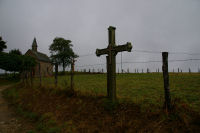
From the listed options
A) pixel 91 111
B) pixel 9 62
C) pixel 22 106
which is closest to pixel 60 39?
pixel 9 62

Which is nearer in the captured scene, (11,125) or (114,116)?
(114,116)

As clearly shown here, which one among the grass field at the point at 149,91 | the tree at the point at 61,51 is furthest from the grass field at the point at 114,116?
the tree at the point at 61,51

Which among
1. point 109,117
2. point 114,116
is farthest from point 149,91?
point 109,117

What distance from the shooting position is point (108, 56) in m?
5.49

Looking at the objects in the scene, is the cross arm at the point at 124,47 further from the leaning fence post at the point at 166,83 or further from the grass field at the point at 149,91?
the grass field at the point at 149,91

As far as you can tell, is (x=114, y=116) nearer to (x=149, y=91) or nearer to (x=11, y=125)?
(x=11, y=125)

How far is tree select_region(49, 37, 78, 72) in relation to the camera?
157 ft

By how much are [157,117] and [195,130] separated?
0.90 meters

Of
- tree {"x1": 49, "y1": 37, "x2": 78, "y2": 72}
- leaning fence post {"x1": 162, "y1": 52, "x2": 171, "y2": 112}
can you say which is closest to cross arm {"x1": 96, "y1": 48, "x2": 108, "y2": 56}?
leaning fence post {"x1": 162, "y1": 52, "x2": 171, "y2": 112}

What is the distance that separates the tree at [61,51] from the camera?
4775cm

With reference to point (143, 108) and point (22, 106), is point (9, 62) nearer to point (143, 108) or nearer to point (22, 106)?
point (22, 106)

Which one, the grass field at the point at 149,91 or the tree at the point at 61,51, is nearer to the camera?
the grass field at the point at 149,91

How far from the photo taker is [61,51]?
4819 centimetres

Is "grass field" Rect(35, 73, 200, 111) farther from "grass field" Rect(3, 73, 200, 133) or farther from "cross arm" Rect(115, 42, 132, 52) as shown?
"cross arm" Rect(115, 42, 132, 52)
